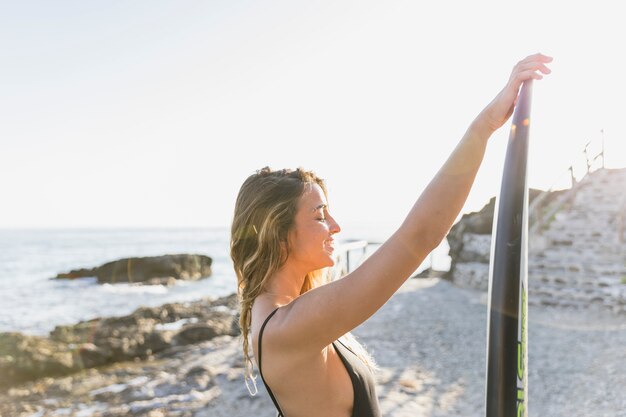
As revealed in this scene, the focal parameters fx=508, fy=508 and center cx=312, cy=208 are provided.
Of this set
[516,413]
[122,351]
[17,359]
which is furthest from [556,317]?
[17,359]

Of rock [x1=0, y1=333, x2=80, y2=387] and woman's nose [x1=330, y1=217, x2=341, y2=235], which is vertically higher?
woman's nose [x1=330, y1=217, x2=341, y2=235]

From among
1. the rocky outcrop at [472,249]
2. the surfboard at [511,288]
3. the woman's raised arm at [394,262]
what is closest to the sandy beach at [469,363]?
the rocky outcrop at [472,249]

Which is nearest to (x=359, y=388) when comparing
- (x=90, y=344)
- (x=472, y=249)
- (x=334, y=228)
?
(x=334, y=228)

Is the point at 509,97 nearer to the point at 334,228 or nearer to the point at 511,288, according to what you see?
the point at 511,288

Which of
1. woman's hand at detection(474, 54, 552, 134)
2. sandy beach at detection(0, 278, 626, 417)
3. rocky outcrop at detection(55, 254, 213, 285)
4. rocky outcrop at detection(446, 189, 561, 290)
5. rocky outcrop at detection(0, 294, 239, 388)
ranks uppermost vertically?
woman's hand at detection(474, 54, 552, 134)

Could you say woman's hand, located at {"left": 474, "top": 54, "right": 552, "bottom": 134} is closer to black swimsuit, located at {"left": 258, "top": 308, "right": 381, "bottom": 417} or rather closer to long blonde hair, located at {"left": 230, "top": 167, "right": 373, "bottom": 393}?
long blonde hair, located at {"left": 230, "top": 167, "right": 373, "bottom": 393}

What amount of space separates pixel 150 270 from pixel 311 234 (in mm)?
41440

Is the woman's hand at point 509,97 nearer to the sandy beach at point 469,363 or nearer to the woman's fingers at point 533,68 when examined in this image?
the woman's fingers at point 533,68

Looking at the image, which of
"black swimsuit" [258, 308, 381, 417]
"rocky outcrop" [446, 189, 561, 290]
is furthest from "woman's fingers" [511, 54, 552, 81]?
"rocky outcrop" [446, 189, 561, 290]

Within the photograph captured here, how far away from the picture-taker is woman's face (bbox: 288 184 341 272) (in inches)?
63.3

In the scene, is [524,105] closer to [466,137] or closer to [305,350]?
[466,137]

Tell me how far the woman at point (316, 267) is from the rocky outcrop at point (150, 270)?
3808cm

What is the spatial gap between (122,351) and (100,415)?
4059 mm

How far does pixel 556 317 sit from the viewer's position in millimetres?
9641
